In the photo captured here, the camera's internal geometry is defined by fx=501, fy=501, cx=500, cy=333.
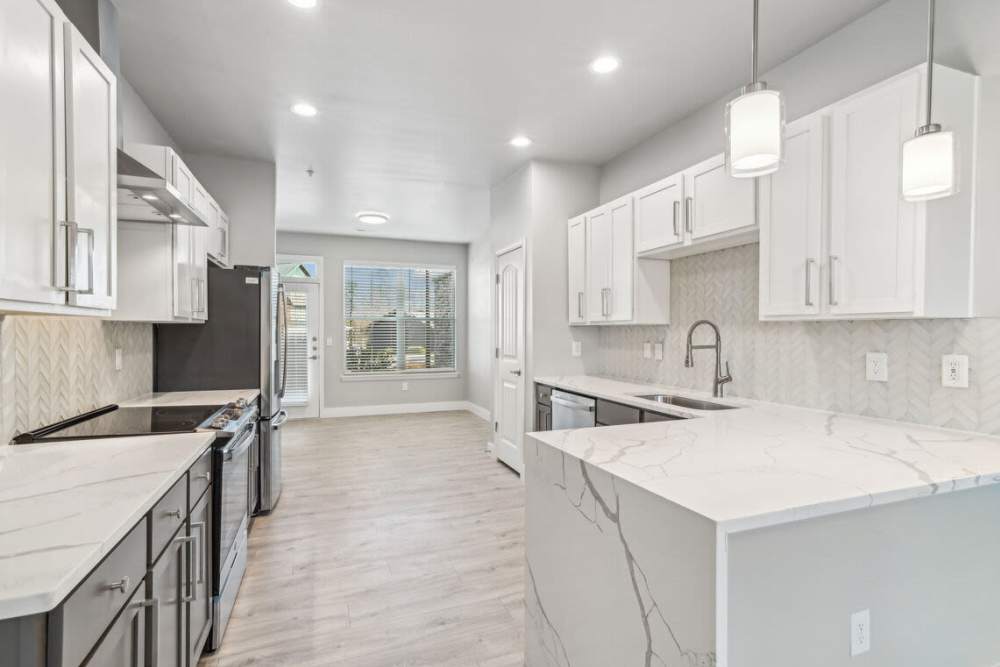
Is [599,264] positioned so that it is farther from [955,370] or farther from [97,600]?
[97,600]

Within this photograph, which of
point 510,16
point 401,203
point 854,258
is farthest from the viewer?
point 401,203

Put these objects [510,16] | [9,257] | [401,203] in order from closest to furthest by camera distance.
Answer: [9,257], [510,16], [401,203]

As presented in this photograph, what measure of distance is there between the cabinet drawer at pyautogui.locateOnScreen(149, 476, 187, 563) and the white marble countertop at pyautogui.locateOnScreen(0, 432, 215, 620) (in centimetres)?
4

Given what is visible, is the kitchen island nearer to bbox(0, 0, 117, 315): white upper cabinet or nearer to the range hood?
bbox(0, 0, 117, 315): white upper cabinet

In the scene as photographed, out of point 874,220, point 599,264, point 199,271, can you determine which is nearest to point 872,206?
point 874,220

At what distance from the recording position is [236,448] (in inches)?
92.1

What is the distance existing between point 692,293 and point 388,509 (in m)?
2.66

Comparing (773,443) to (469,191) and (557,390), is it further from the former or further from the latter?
(469,191)

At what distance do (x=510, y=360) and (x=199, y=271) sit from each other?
260 cm

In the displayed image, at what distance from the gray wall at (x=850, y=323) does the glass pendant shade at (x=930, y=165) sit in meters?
0.61

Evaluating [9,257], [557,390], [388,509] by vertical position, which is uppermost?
[9,257]

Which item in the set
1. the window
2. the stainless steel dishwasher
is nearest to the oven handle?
the stainless steel dishwasher

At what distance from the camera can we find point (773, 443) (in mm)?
1764

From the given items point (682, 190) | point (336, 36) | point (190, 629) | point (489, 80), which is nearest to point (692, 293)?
point (682, 190)
